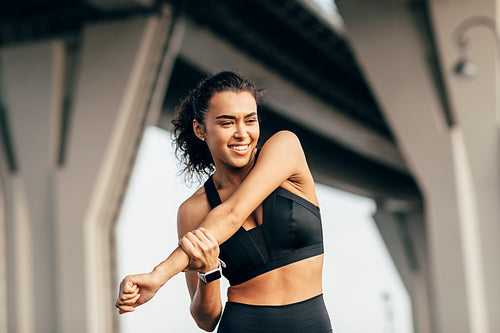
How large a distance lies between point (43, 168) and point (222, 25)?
5399 millimetres

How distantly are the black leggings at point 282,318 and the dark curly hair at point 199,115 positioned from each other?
623 mm

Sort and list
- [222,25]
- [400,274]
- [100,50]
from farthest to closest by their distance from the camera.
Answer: [400,274] → [222,25] → [100,50]

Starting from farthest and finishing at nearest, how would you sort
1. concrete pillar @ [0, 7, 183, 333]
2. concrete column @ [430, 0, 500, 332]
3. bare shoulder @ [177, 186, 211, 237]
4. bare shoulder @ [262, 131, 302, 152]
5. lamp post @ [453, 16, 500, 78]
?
concrete pillar @ [0, 7, 183, 333] → concrete column @ [430, 0, 500, 332] → lamp post @ [453, 16, 500, 78] → bare shoulder @ [177, 186, 211, 237] → bare shoulder @ [262, 131, 302, 152]

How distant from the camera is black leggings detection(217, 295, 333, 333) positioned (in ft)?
8.70

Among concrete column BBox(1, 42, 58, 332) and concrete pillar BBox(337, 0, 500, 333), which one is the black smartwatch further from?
concrete column BBox(1, 42, 58, 332)

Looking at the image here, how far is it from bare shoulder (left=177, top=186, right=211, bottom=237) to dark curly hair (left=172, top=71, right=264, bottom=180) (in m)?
0.18

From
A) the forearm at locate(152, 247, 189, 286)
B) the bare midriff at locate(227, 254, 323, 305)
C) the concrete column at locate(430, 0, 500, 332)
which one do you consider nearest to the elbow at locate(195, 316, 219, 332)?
the bare midriff at locate(227, 254, 323, 305)

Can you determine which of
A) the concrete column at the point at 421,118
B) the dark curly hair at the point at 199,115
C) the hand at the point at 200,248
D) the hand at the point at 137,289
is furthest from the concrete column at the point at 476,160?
the hand at the point at 137,289

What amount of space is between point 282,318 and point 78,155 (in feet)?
42.4

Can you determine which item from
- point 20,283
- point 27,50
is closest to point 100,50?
point 27,50

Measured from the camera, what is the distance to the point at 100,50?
14812mm

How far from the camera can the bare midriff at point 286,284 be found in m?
2.65

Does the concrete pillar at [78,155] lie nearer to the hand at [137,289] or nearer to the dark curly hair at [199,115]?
the dark curly hair at [199,115]

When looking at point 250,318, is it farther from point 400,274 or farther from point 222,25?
point 400,274
